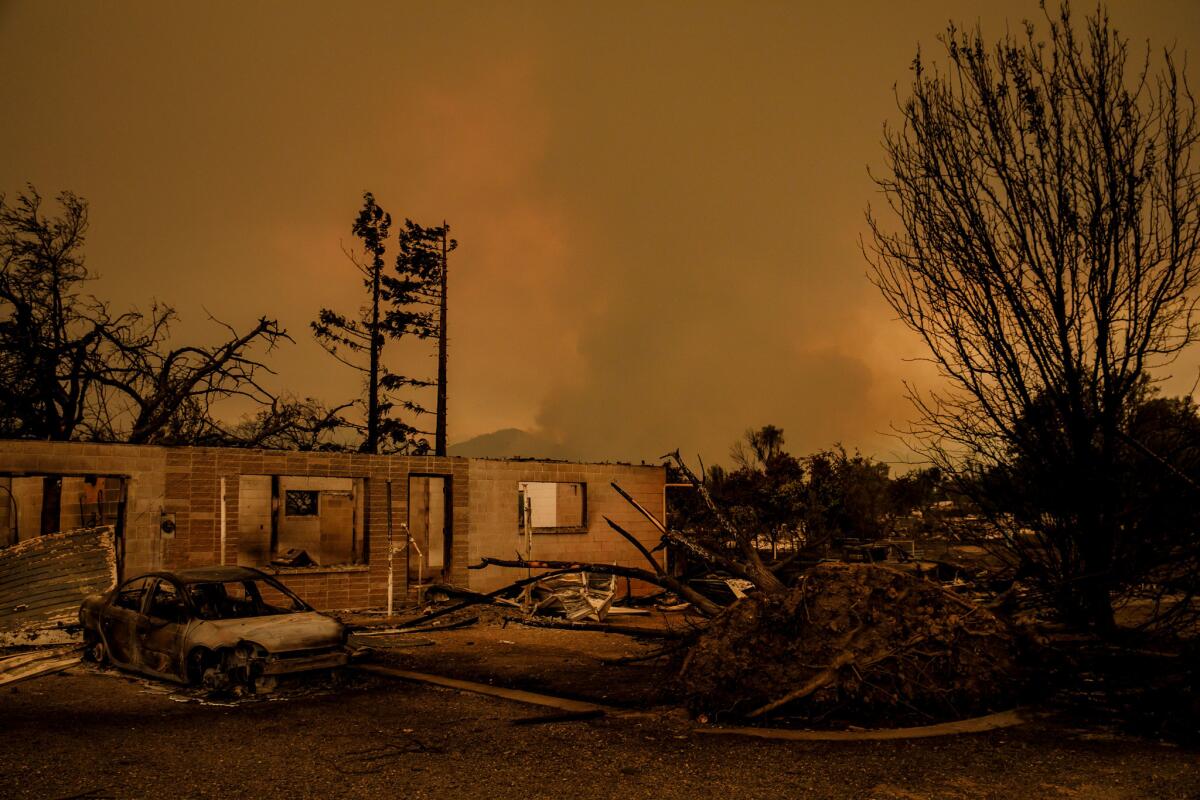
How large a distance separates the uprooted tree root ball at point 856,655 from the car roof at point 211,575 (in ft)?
19.1

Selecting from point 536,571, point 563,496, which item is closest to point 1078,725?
point 536,571

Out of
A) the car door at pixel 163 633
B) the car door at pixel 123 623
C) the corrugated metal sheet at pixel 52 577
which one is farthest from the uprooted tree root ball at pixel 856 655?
the corrugated metal sheet at pixel 52 577

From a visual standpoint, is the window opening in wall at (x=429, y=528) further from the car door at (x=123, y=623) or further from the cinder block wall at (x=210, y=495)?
the car door at (x=123, y=623)

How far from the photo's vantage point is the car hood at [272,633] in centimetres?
931

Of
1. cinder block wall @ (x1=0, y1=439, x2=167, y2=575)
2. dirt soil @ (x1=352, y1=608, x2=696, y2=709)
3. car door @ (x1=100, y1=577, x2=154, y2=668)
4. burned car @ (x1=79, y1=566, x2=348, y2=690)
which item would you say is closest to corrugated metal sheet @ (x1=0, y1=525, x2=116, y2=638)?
cinder block wall @ (x1=0, y1=439, x2=167, y2=575)

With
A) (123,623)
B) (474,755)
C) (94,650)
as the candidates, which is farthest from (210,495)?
(474,755)

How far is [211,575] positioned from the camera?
10.3m

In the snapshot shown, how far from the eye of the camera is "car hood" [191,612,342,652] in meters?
9.31

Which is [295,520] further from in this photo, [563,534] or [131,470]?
[131,470]

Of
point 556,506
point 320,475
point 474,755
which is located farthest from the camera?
point 556,506

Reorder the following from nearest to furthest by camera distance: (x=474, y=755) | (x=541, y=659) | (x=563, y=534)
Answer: (x=474, y=755) → (x=541, y=659) → (x=563, y=534)

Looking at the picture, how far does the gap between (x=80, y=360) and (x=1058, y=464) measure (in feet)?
79.4

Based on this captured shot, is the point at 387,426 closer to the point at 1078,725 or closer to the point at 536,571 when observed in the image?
the point at 536,571

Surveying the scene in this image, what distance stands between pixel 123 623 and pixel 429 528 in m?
10.6
